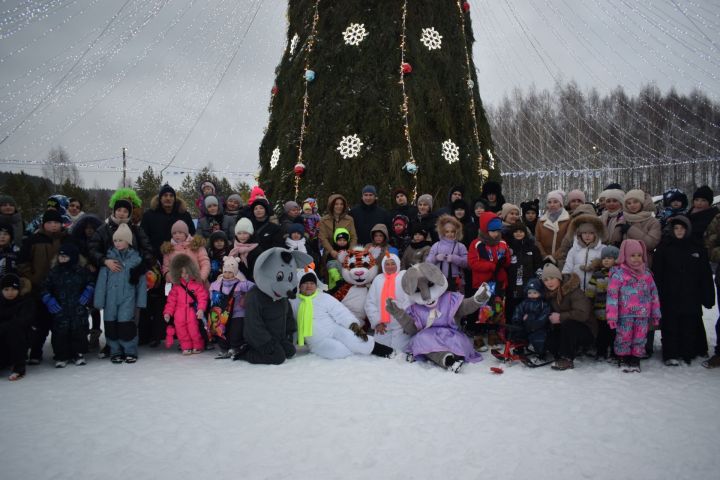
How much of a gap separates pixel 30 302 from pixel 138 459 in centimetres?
270

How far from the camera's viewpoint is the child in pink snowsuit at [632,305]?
446 centimetres

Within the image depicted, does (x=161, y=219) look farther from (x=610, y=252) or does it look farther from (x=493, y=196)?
(x=610, y=252)

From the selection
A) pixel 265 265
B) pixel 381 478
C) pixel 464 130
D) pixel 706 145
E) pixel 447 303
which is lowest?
pixel 381 478

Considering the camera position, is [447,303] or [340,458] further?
[447,303]

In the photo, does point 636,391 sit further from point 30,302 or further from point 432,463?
point 30,302

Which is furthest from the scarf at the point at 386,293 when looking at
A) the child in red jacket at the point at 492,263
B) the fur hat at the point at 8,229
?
the fur hat at the point at 8,229

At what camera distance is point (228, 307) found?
5.27m

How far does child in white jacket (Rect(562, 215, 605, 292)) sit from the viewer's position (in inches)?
195

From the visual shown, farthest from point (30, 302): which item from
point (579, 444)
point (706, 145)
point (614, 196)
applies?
point (706, 145)

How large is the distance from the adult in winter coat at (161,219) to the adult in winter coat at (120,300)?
21.9 inches

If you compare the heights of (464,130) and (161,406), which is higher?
(464,130)

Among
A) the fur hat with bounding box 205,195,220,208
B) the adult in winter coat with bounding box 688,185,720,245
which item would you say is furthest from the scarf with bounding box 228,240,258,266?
the adult in winter coat with bounding box 688,185,720,245

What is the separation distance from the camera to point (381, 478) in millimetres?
2615

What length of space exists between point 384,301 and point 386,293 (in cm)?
10
